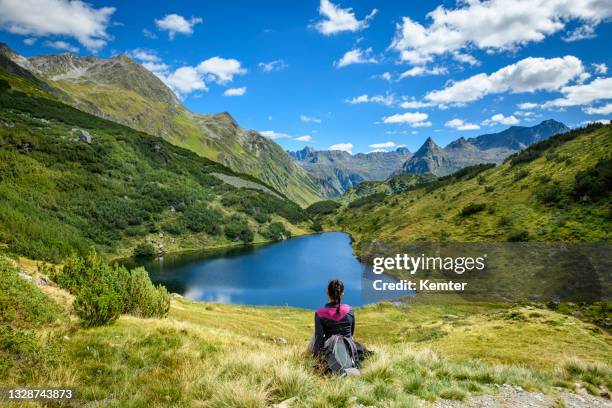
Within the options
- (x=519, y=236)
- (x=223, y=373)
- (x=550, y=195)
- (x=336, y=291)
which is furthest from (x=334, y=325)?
(x=550, y=195)

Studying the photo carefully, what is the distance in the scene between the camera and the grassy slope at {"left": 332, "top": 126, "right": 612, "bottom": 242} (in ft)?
296

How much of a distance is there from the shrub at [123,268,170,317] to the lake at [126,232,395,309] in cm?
6526

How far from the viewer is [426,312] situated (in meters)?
71.5

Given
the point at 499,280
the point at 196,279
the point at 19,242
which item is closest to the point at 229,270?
the point at 196,279

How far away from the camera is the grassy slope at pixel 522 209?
9019 centimetres

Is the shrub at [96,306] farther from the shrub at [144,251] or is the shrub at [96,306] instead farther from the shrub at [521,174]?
the shrub at [144,251]

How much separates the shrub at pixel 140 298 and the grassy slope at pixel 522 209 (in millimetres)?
91783

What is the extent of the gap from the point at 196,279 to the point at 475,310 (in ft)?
278

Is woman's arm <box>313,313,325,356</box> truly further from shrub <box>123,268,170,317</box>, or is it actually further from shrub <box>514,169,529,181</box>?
shrub <box>514,169,529,181</box>

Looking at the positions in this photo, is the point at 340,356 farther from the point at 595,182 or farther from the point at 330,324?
the point at 595,182

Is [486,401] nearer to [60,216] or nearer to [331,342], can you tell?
[331,342]

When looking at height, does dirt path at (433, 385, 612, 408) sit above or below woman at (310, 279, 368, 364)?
below

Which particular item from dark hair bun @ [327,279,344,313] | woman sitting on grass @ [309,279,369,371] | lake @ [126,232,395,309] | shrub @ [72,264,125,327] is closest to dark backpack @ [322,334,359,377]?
woman sitting on grass @ [309,279,369,371]

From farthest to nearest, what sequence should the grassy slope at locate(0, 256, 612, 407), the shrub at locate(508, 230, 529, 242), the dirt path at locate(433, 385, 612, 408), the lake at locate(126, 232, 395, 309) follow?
1. the lake at locate(126, 232, 395, 309)
2. the shrub at locate(508, 230, 529, 242)
3. the dirt path at locate(433, 385, 612, 408)
4. the grassy slope at locate(0, 256, 612, 407)
